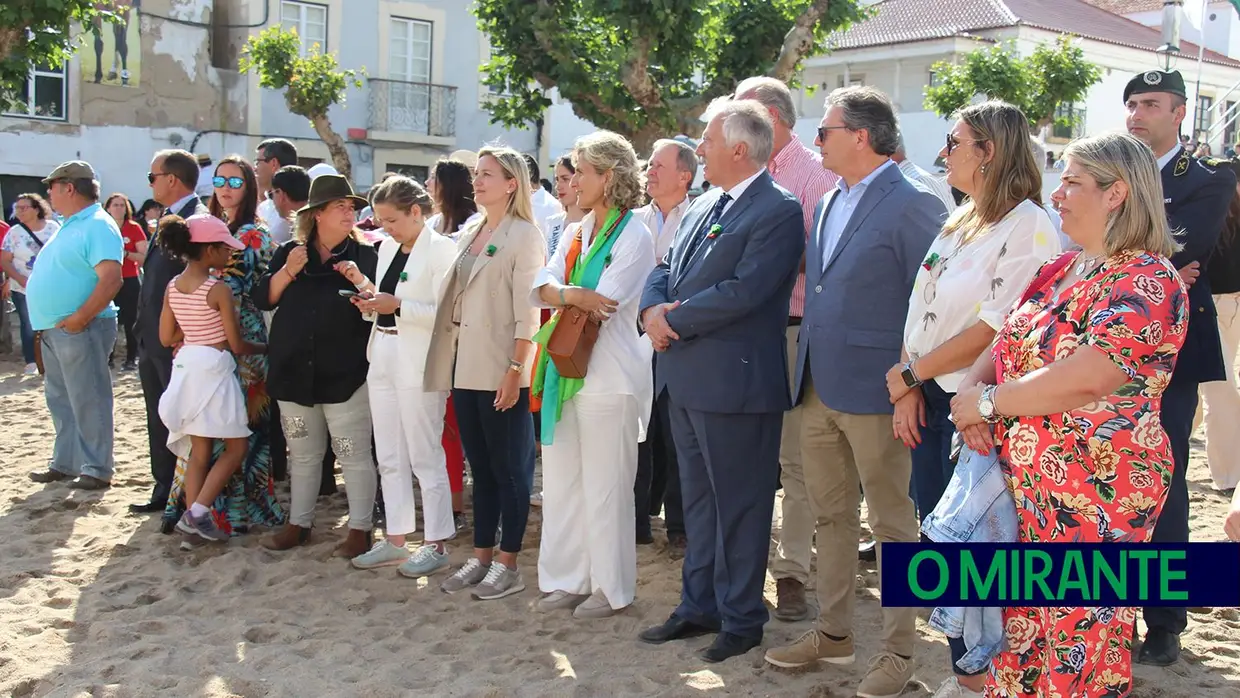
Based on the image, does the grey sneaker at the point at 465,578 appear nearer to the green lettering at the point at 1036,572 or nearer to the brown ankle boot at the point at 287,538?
the brown ankle boot at the point at 287,538

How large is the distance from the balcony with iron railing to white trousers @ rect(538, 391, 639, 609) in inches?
759

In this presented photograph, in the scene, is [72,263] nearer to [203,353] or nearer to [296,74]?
[203,353]

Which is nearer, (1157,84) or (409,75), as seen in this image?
(1157,84)

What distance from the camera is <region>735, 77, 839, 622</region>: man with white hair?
4.95 meters

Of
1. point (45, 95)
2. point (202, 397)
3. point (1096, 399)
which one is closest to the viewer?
point (1096, 399)

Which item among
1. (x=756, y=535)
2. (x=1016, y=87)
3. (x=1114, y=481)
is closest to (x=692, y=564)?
(x=756, y=535)

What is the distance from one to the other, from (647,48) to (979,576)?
11457mm

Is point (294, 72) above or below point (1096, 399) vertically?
above

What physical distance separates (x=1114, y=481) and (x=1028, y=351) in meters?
0.39

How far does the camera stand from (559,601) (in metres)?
5.07

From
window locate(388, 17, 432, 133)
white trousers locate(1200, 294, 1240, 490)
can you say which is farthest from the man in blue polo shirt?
window locate(388, 17, 432, 133)

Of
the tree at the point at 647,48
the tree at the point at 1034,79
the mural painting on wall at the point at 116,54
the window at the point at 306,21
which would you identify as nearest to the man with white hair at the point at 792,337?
the tree at the point at 647,48

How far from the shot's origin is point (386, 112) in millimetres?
23500

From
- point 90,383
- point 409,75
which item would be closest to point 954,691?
point 90,383
